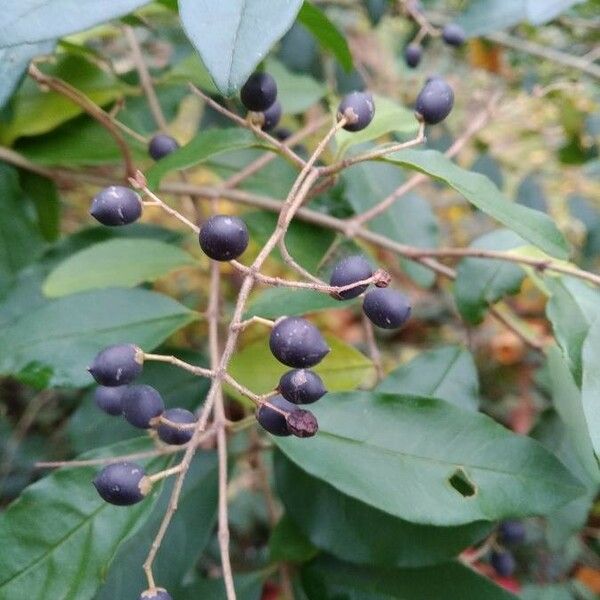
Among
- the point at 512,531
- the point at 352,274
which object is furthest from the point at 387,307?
the point at 512,531

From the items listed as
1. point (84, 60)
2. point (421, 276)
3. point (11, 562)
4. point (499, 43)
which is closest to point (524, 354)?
point (499, 43)

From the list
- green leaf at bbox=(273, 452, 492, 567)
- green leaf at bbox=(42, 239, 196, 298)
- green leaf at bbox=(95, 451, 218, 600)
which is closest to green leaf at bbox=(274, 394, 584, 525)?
green leaf at bbox=(273, 452, 492, 567)

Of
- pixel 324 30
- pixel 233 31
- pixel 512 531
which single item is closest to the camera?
pixel 233 31

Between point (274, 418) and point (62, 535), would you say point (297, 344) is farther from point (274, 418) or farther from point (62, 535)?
→ point (62, 535)

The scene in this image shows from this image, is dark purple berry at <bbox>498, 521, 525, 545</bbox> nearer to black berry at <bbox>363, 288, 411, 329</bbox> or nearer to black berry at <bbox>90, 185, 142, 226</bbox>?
black berry at <bbox>363, 288, 411, 329</bbox>

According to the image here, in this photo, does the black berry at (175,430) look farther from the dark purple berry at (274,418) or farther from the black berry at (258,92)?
the black berry at (258,92)

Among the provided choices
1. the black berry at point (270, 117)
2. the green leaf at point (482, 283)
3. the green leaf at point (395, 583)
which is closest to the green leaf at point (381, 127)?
the black berry at point (270, 117)

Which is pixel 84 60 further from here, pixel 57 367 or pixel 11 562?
pixel 11 562

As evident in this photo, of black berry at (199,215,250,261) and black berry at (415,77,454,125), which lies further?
black berry at (415,77,454,125)
